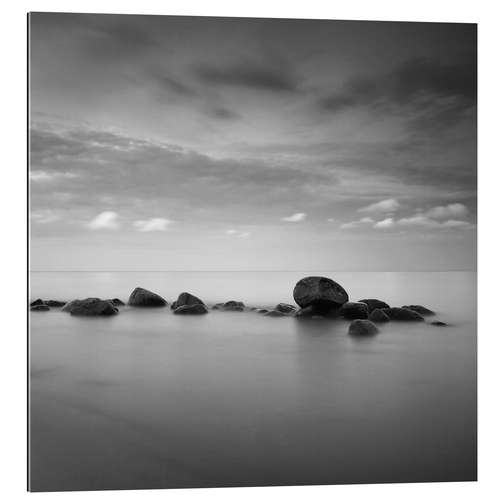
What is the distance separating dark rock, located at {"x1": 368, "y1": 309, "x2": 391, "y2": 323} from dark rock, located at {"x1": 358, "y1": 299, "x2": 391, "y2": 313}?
Answer: 4 centimetres

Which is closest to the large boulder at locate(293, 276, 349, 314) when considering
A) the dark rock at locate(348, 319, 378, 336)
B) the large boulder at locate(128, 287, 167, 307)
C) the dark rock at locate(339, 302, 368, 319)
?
the dark rock at locate(339, 302, 368, 319)

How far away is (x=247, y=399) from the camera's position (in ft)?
13.1

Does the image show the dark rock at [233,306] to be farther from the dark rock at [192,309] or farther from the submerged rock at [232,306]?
the dark rock at [192,309]

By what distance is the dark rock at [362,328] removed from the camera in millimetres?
4883

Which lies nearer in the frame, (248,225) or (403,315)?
(248,225)

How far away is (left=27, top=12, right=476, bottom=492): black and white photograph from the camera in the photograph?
3734 millimetres

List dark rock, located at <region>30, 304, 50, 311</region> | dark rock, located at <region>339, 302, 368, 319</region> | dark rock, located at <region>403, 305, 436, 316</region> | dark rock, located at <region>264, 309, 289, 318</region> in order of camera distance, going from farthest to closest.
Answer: dark rock, located at <region>264, 309, 289, 318</region> → dark rock, located at <region>339, 302, 368, 319</region> → dark rock, located at <region>403, 305, 436, 316</region> → dark rock, located at <region>30, 304, 50, 311</region>

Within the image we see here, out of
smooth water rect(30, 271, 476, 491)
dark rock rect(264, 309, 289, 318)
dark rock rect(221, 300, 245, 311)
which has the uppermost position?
dark rock rect(221, 300, 245, 311)

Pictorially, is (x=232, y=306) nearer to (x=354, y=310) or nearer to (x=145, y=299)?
(x=145, y=299)

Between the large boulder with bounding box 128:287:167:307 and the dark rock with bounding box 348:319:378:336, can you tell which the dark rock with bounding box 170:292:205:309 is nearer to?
the large boulder with bounding box 128:287:167:307

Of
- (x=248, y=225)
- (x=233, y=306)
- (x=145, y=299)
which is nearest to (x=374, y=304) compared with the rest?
(x=233, y=306)

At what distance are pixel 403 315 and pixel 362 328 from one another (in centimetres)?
48

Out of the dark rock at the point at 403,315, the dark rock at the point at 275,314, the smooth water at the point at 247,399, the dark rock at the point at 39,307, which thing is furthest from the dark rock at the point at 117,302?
the dark rock at the point at 403,315
